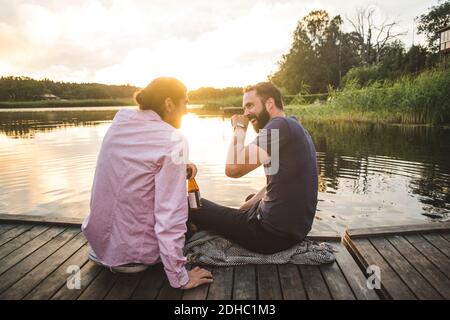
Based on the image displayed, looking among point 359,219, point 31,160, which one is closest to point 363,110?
point 359,219

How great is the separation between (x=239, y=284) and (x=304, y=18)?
205 ft

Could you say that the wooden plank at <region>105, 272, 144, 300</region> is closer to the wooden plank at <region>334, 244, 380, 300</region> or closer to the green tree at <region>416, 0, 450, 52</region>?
the wooden plank at <region>334, 244, 380, 300</region>

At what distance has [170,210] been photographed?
246 cm

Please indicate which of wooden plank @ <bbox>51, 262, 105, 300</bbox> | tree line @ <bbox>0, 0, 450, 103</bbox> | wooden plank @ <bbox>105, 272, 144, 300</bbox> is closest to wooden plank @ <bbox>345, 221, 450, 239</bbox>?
wooden plank @ <bbox>105, 272, 144, 300</bbox>

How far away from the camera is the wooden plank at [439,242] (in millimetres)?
3312

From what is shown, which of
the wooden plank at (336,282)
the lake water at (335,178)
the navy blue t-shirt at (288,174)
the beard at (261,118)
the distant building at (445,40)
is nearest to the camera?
the wooden plank at (336,282)

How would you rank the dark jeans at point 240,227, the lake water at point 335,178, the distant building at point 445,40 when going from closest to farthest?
the dark jeans at point 240,227, the lake water at point 335,178, the distant building at point 445,40

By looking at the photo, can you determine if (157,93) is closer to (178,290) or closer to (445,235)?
(178,290)

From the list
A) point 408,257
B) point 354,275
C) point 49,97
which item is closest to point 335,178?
point 408,257

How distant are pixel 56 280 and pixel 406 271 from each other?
295 cm

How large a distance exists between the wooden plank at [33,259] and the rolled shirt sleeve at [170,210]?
1.38m

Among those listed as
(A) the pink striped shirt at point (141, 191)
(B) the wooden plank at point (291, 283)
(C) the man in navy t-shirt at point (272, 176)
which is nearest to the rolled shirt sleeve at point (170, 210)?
(A) the pink striped shirt at point (141, 191)

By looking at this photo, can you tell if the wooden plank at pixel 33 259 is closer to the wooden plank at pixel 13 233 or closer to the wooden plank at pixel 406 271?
the wooden plank at pixel 13 233
